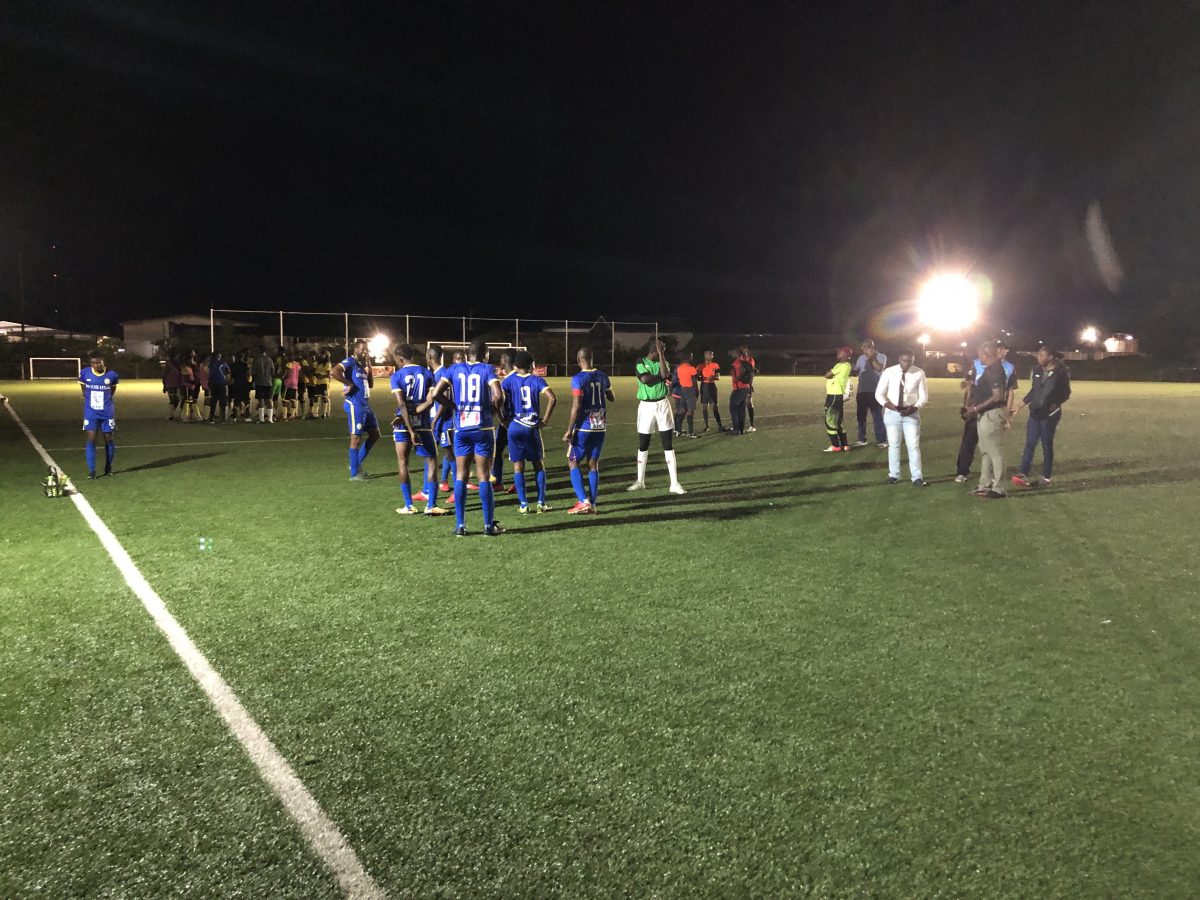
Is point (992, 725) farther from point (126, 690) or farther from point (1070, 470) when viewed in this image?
point (1070, 470)

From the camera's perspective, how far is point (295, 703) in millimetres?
4281

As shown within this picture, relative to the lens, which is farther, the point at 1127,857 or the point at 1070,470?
the point at 1070,470

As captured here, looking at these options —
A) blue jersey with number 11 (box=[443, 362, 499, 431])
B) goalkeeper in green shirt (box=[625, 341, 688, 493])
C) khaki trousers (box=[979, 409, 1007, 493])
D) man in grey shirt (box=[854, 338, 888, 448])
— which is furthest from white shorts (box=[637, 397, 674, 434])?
man in grey shirt (box=[854, 338, 888, 448])

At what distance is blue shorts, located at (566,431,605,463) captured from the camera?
9.09 metres

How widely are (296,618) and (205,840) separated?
8.77 ft

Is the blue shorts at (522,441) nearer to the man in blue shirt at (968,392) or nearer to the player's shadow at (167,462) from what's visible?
the man in blue shirt at (968,392)

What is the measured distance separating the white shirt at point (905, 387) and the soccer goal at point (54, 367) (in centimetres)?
4776

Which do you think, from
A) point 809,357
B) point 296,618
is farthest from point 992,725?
point 809,357

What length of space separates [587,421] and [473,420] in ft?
5.72

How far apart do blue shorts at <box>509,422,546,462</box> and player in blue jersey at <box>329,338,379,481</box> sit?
301 cm

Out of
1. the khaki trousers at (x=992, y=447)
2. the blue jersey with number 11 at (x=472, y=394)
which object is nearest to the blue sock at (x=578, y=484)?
the blue jersey with number 11 at (x=472, y=394)

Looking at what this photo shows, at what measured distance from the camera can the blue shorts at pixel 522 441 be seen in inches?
344

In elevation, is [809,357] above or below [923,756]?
above

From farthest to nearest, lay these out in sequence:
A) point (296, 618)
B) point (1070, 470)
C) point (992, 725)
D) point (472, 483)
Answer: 1. point (1070, 470)
2. point (472, 483)
3. point (296, 618)
4. point (992, 725)
